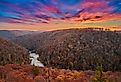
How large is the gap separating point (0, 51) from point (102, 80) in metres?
154

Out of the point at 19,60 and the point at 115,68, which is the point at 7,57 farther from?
the point at 115,68

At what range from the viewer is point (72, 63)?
656 ft

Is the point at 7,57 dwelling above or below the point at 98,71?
below

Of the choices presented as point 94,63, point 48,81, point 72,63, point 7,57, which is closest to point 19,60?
point 7,57

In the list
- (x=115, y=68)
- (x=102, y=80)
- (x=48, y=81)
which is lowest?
(x=115, y=68)

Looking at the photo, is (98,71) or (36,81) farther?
(36,81)

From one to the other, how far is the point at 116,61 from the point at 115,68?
39.6ft

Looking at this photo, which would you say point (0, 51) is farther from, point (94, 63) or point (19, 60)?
point (94, 63)

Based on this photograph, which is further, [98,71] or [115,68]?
[115,68]

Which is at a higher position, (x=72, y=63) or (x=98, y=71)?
(x=98, y=71)

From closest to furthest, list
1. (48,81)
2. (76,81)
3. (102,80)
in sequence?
(102,80), (48,81), (76,81)

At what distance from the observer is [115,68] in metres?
184

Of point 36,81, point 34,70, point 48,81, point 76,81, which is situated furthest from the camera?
point 34,70

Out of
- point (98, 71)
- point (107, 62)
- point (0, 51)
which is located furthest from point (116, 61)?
point (98, 71)
